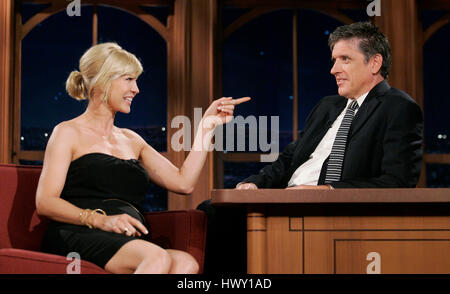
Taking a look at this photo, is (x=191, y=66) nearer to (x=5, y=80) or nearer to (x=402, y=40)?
(x=5, y=80)

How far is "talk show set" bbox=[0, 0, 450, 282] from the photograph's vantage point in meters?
1.85

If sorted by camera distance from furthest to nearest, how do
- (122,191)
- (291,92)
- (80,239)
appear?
(291,92), (122,191), (80,239)

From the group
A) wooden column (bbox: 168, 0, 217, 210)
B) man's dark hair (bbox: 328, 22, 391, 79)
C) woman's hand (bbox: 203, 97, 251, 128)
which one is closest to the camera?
woman's hand (bbox: 203, 97, 251, 128)

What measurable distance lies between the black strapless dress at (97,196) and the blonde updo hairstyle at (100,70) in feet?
0.94

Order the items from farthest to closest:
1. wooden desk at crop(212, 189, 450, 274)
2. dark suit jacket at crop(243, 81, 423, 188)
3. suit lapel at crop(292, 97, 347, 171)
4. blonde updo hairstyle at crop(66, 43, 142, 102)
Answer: suit lapel at crop(292, 97, 347, 171), blonde updo hairstyle at crop(66, 43, 142, 102), dark suit jacket at crop(243, 81, 423, 188), wooden desk at crop(212, 189, 450, 274)

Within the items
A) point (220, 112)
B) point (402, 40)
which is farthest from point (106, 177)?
point (402, 40)

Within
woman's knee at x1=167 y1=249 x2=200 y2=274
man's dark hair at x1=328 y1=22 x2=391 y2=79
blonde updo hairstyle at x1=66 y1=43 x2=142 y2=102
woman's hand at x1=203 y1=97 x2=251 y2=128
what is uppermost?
man's dark hair at x1=328 y1=22 x2=391 y2=79

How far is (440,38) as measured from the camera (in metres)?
4.02

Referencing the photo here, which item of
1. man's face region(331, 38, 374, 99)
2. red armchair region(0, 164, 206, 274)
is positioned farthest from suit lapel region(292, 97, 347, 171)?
red armchair region(0, 164, 206, 274)

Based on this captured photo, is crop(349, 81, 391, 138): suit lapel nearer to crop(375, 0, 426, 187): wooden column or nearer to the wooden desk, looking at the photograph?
the wooden desk

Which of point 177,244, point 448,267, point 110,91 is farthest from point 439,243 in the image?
point 110,91

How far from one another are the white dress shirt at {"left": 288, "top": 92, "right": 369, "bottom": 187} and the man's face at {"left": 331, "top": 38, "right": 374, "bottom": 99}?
0.05 m

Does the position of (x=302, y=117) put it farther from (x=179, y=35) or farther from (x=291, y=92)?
(x=179, y=35)
